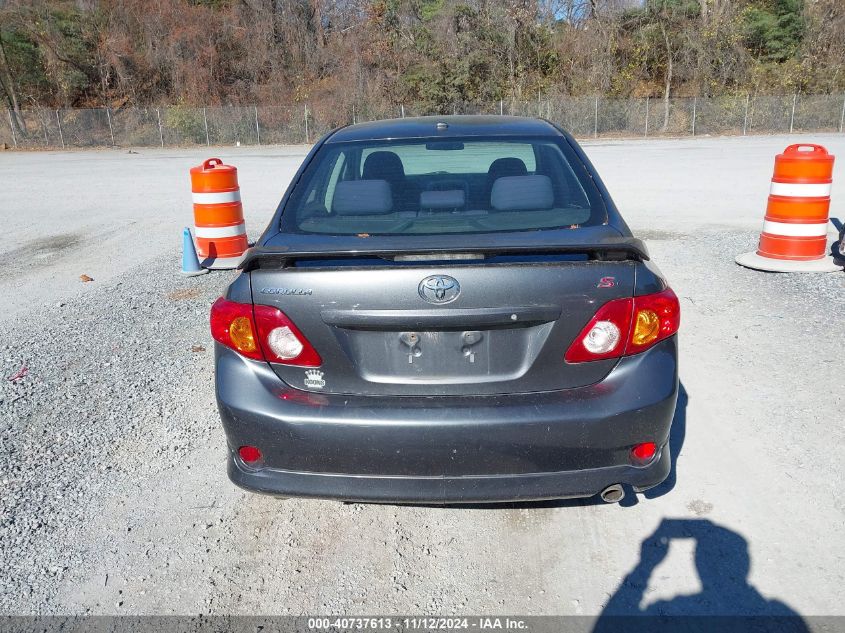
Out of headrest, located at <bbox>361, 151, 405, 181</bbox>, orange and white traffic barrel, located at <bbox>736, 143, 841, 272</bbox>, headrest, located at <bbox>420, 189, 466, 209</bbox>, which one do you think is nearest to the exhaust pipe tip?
headrest, located at <bbox>420, 189, 466, 209</bbox>

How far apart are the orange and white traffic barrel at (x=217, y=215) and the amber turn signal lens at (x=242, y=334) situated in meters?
5.50

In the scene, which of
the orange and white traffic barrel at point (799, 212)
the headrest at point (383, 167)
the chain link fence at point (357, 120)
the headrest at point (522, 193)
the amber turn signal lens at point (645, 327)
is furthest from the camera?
the chain link fence at point (357, 120)

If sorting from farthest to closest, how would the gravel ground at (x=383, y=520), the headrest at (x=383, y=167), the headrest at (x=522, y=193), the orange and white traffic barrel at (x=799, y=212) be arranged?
the orange and white traffic barrel at (x=799, y=212) < the headrest at (x=383, y=167) < the headrest at (x=522, y=193) < the gravel ground at (x=383, y=520)

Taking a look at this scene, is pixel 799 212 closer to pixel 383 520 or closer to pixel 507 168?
pixel 507 168

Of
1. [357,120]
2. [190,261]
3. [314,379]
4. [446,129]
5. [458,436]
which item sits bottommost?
[190,261]

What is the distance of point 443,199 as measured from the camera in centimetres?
329

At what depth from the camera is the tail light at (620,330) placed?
8.45 ft

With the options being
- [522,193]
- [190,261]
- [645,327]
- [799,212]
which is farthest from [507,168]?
[190,261]

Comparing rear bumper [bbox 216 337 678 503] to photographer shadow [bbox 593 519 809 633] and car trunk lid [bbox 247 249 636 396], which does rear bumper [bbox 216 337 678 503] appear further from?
photographer shadow [bbox 593 519 809 633]

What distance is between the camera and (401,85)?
42156mm

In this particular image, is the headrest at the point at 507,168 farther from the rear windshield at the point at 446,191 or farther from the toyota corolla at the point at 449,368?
the toyota corolla at the point at 449,368

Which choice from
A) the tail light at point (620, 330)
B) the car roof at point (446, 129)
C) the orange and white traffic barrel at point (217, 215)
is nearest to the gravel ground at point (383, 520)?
the tail light at point (620, 330)

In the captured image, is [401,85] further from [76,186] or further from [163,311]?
[163,311]

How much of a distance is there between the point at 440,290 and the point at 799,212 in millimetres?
6202
